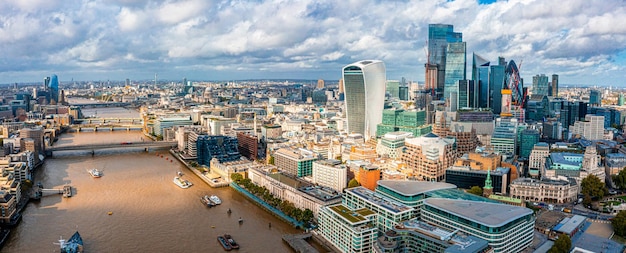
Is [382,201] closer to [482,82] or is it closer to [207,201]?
[207,201]

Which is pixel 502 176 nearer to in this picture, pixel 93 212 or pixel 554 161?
pixel 554 161

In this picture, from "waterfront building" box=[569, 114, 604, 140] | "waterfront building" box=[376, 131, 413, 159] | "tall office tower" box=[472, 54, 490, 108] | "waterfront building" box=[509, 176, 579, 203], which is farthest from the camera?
"tall office tower" box=[472, 54, 490, 108]

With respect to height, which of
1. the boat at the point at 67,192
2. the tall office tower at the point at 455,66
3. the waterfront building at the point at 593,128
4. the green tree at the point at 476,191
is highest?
the tall office tower at the point at 455,66

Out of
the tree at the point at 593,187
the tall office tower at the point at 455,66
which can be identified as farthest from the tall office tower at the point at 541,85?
the tree at the point at 593,187

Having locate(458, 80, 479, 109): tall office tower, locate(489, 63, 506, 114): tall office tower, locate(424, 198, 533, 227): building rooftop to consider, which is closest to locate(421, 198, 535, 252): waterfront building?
locate(424, 198, 533, 227): building rooftop

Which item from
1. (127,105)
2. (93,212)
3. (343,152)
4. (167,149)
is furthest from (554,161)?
(127,105)

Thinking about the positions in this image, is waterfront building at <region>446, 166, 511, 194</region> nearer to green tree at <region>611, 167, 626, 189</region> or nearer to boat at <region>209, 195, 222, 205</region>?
green tree at <region>611, 167, 626, 189</region>

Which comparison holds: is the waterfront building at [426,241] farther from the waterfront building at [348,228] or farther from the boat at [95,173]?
the boat at [95,173]

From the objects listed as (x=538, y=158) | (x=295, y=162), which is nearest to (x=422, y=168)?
(x=295, y=162)
